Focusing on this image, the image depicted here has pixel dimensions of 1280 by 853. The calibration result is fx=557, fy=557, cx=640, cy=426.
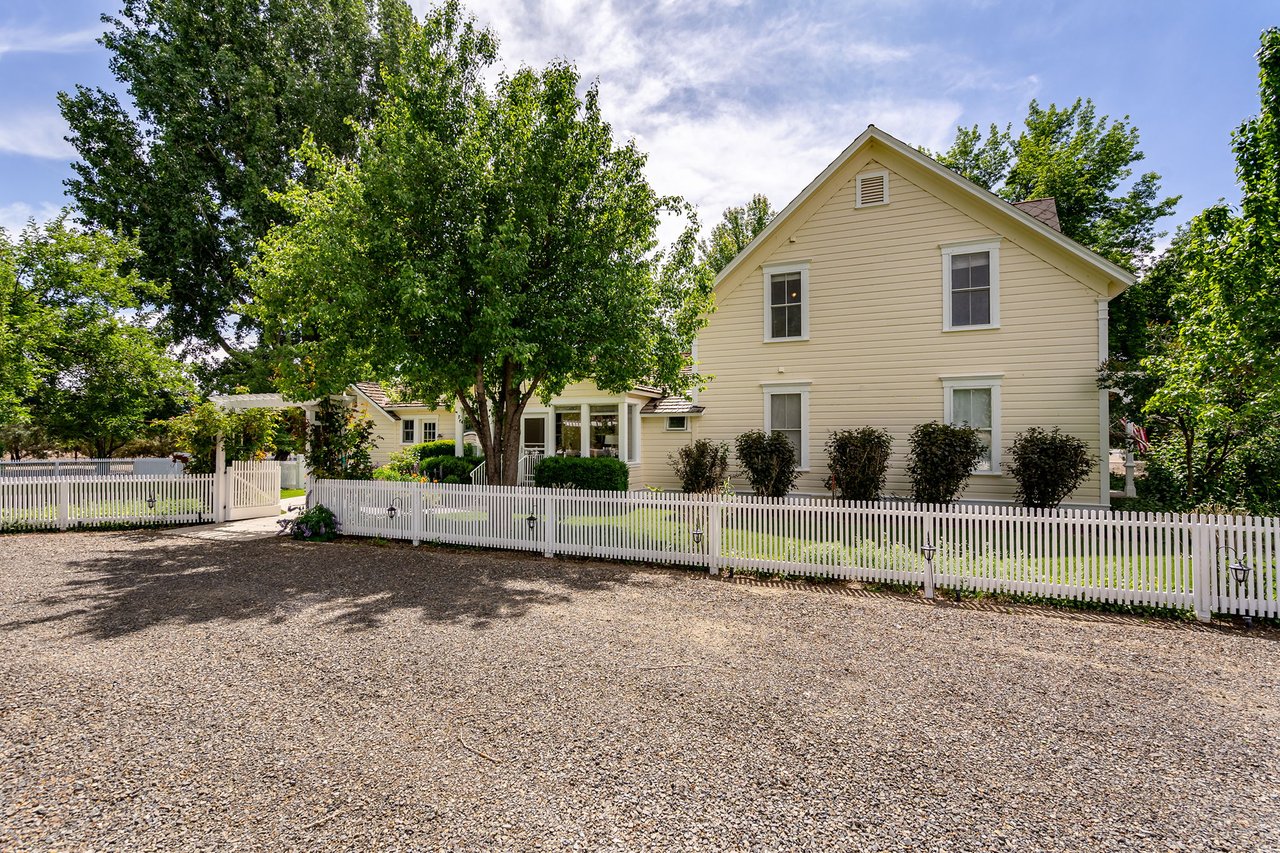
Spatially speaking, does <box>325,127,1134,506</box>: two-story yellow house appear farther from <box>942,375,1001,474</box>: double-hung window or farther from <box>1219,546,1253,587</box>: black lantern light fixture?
<box>1219,546,1253,587</box>: black lantern light fixture

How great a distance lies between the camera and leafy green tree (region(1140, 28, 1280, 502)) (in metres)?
7.18

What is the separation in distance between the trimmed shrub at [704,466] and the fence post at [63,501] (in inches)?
545

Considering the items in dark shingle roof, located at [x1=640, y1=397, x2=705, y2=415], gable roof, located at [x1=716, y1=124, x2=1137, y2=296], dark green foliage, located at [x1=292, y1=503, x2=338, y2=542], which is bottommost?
dark green foliage, located at [x1=292, y1=503, x2=338, y2=542]

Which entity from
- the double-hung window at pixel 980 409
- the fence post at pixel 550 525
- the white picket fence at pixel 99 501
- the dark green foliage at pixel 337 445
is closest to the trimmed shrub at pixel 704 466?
the double-hung window at pixel 980 409

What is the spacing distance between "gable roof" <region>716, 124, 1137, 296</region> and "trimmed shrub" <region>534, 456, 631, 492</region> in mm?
5806

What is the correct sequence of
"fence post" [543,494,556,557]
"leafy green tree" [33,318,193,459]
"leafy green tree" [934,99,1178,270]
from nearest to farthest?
1. "fence post" [543,494,556,557]
2. "leafy green tree" [33,318,193,459]
3. "leafy green tree" [934,99,1178,270]

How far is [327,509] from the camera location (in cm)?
1147

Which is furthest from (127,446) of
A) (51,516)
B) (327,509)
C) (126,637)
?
(126,637)

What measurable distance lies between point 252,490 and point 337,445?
353 centimetres

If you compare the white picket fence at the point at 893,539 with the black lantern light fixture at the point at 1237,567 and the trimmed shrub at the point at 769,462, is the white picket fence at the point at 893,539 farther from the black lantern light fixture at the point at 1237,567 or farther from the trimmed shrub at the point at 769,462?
the trimmed shrub at the point at 769,462

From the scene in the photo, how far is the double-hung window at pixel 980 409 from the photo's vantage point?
1269 cm

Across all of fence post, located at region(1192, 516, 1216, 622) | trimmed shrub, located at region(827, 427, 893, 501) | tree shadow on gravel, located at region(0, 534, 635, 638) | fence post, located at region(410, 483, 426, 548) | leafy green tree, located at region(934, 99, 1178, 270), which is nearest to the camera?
fence post, located at region(1192, 516, 1216, 622)

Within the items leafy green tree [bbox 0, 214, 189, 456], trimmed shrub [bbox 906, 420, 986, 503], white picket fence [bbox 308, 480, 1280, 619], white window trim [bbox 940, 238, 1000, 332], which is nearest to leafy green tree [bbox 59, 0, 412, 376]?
leafy green tree [bbox 0, 214, 189, 456]

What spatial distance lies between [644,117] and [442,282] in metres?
6.50
